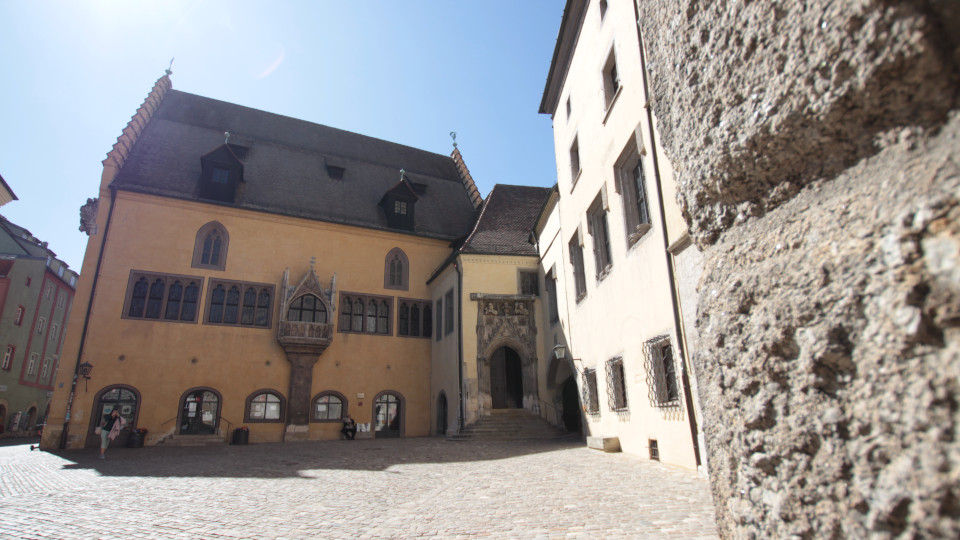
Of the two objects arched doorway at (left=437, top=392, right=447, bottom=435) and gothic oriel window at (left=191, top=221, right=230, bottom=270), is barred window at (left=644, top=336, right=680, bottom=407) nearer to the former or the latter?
arched doorway at (left=437, top=392, right=447, bottom=435)

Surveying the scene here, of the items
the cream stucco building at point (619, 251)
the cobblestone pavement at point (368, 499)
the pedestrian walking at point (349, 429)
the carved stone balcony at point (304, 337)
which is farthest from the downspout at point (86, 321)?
the cream stucco building at point (619, 251)

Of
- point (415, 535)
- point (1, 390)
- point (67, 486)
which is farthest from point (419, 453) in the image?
point (1, 390)

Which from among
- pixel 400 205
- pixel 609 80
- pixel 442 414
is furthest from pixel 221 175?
pixel 609 80

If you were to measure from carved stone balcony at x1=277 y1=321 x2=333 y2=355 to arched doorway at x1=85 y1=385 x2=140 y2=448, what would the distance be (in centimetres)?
556

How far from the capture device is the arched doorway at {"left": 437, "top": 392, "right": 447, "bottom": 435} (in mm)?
23031

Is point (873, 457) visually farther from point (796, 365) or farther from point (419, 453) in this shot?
point (419, 453)

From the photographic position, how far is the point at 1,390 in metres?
32.9

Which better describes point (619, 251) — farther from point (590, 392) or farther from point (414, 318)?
point (414, 318)

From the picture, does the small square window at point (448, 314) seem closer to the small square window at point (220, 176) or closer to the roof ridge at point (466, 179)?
the roof ridge at point (466, 179)

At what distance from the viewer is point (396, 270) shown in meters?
26.0

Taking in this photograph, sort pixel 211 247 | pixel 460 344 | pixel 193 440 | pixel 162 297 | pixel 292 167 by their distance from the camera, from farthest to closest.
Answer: pixel 292 167, pixel 211 247, pixel 162 297, pixel 460 344, pixel 193 440

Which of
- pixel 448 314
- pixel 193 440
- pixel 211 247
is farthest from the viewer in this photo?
pixel 448 314

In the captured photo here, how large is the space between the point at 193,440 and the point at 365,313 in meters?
8.42

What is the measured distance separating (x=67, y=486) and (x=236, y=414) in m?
12.3
